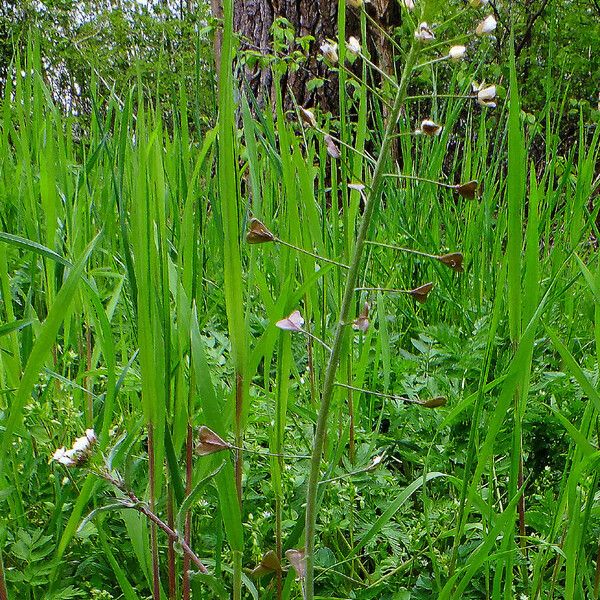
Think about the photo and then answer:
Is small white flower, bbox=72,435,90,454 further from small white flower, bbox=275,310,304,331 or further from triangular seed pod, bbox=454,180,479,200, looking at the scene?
triangular seed pod, bbox=454,180,479,200

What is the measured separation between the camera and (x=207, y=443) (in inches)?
23.9

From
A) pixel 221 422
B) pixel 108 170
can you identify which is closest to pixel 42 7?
pixel 108 170

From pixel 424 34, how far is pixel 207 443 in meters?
0.41

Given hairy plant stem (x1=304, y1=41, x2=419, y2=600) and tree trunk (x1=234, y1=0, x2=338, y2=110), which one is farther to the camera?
tree trunk (x1=234, y1=0, x2=338, y2=110)

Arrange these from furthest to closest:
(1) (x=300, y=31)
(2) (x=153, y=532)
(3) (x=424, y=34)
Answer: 1. (1) (x=300, y=31)
2. (2) (x=153, y=532)
3. (3) (x=424, y=34)

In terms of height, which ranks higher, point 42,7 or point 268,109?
point 42,7

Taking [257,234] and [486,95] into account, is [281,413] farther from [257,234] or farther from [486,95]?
[486,95]

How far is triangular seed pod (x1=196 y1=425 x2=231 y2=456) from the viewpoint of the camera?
60 cm

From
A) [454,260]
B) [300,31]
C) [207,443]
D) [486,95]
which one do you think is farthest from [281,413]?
[300,31]

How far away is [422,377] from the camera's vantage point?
1.28 m

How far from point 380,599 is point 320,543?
119 millimetres

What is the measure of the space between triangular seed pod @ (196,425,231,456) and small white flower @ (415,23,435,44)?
40 cm

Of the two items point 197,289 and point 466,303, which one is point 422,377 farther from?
point 197,289

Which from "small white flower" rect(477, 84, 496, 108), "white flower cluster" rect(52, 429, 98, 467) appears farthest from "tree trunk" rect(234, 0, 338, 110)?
"white flower cluster" rect(52, 429, 98, 467)
